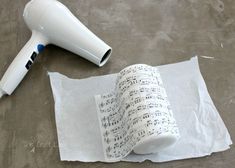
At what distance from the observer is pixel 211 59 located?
741 mm

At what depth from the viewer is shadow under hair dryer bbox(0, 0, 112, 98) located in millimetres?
710

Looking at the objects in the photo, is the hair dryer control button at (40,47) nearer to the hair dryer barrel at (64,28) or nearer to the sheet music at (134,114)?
the hair dryer barrel at (64,28)

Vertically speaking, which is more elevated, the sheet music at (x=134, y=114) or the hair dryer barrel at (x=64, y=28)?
the hair dryer barrel at (x=64, y=28)

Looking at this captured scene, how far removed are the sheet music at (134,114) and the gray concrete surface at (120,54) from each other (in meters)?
0.04

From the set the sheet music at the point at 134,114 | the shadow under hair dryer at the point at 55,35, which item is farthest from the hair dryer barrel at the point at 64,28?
the sheet music at the point at 134,114

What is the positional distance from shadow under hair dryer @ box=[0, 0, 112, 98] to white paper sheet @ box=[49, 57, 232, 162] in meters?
0.05

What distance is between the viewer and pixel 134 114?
587 mm

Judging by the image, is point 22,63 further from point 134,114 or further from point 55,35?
point 134,114

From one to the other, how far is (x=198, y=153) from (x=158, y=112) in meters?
0.11

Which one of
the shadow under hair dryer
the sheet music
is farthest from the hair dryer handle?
the sheet music

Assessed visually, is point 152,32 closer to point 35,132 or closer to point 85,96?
point 85,96

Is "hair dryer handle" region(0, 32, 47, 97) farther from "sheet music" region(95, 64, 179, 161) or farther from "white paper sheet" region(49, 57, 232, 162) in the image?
"sheet music" region(95, 64, 179, 161)

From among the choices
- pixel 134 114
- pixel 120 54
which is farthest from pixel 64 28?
pixel 134 114

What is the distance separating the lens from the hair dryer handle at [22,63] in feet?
2.26
